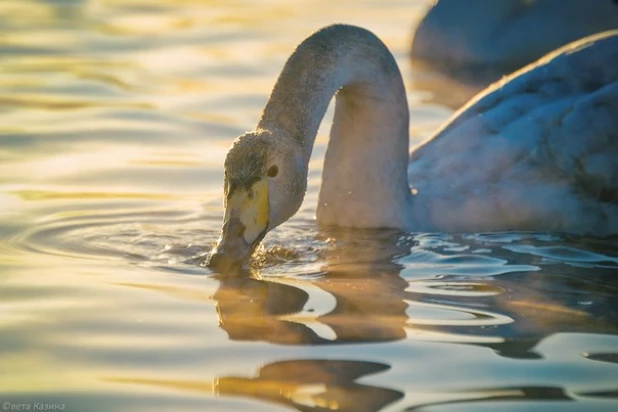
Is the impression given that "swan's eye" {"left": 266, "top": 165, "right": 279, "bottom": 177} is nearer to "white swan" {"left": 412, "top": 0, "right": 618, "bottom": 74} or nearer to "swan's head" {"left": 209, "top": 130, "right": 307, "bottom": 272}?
"swan's head" {"left": 209, "top": 130, "right": 307, "bottom": 272}

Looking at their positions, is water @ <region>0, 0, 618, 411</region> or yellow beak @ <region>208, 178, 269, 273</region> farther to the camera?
yellow beak @ <region>208, 178, 269, 273</region>

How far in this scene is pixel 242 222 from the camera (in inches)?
253

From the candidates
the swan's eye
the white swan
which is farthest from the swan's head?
the white swan

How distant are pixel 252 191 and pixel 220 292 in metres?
0.46

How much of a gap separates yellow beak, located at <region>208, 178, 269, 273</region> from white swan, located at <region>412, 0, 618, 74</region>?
597cm

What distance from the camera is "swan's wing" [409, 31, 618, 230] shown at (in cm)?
775

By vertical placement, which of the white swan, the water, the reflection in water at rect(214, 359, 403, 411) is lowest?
the reflection in water at rect(214, 359, 403, 411)

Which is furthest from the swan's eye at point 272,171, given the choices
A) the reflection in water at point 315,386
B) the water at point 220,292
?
the reflection in water at point 315,386

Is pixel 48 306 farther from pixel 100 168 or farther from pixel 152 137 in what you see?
pixel 152 137

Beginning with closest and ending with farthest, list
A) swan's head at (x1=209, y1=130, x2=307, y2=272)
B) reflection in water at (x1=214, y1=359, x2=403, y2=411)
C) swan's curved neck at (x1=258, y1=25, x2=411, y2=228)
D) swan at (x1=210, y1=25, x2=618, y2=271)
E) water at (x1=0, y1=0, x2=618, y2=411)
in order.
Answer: reflection in water at (x1=214, y1=359, x2=403, y2=411) < water at (x1=0, y1=0, x2=618, y2=411) < swan's head at (x1=209, y1=130, x2=307, y2=272) < swan's curved neck at (x1=258, y1=25, x2=411, y2=228) < swan at (x1=210, y1=25, x2=618, y2=271)

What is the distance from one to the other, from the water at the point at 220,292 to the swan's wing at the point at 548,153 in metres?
0.25

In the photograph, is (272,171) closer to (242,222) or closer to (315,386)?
(242,222)

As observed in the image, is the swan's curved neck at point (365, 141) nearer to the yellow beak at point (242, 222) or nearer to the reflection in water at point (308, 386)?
the yellow beak at point (242, 222)

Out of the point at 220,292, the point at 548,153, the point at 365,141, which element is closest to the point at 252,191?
the point at 220,292
